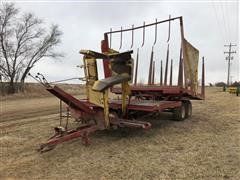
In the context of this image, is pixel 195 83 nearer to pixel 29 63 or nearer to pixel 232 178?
pixel 232 178

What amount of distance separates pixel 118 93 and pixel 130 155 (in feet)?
12.2

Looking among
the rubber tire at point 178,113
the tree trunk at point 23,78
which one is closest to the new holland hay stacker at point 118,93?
the rubber tire at point 178,113

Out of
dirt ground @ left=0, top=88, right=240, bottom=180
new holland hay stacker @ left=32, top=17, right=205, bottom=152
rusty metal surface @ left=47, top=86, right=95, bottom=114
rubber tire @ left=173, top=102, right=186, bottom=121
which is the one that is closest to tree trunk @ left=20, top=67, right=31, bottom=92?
new holland hay stacker @ left=32, top=17, right=205, bottom=152

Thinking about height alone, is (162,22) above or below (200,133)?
above

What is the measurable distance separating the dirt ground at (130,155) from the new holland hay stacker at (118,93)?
1.14ft

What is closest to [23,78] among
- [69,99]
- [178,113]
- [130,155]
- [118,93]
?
[118,93]

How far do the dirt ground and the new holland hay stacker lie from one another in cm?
35

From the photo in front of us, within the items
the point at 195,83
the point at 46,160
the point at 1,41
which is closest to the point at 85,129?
the point at 46,160

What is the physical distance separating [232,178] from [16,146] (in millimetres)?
4172

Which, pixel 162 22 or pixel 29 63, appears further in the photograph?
pixel 29 63

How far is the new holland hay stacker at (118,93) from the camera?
571 centimetres

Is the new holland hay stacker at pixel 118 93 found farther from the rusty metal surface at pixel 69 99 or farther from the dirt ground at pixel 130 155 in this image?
the dirt ground at pixel 130 155

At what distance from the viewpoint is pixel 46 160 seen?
5.15 meters

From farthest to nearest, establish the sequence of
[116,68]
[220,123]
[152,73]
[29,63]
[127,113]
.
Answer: [29,63] → [152,73] → [220,123] → [127,113] → [116,68]
